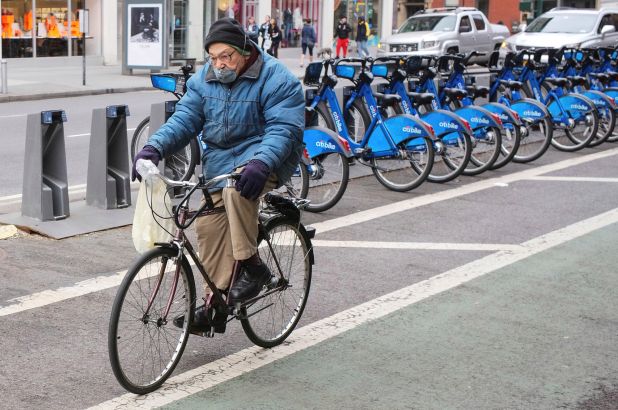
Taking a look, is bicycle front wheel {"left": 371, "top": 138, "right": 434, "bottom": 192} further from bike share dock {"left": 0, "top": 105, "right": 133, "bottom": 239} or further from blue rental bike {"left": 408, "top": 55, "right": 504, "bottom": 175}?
bike share dock {"left": 0, "top": 105, "right": 133, "bottom": 239}

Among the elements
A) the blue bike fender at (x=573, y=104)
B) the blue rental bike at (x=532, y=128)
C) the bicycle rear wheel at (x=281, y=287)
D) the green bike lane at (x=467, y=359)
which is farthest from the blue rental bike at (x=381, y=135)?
the bicycle rear wheel at (x=281, y=287)

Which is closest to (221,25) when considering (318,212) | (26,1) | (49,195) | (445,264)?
(445,264)

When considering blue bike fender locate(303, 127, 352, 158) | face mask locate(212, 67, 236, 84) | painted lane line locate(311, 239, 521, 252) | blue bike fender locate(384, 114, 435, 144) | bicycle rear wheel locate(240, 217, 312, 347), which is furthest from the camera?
blue bike fender locate(384, 114, 435, 144)

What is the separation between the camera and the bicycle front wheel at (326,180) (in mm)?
9391

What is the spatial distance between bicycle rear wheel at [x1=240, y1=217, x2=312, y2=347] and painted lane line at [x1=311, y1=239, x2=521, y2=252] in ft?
7.54

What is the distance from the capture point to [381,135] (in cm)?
1036

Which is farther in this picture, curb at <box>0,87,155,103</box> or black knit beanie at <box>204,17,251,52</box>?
curb at <box>0,87,155,103</box>

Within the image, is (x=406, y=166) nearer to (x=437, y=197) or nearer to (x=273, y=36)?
(x=437, y=197)

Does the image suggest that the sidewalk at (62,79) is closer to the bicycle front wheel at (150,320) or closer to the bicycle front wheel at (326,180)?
the bicycle front wheel at (326,180)

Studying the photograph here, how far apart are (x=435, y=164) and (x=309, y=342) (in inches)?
236

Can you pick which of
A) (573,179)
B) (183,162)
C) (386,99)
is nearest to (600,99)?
(573,179)

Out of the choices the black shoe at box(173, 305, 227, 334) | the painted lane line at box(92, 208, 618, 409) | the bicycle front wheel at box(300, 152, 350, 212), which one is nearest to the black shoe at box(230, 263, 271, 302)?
the black shoe at box(173, 305, 227, 334)

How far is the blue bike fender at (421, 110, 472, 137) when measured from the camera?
429 inches

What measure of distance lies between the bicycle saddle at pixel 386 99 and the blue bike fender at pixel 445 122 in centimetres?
44
